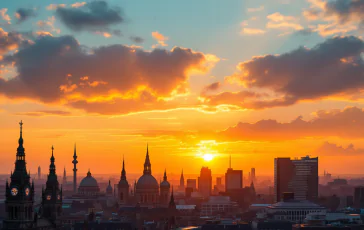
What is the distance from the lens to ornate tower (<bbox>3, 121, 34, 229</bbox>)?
171m

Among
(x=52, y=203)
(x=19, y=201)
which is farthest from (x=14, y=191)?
(x=52, y=203)

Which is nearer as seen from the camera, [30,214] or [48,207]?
[30,214]

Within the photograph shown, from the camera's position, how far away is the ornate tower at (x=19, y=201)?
171m

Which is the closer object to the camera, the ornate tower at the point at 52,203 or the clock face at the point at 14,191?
the clock face at the point at 14,191

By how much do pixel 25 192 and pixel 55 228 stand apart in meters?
24.6

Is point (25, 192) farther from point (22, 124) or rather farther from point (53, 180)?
point (53, 180)

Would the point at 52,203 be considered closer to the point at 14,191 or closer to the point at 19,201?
the point at 19,201

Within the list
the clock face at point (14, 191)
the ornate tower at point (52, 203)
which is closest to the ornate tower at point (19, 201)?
the clock face at point (14, 191)

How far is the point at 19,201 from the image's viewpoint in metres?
171

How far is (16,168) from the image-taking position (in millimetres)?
173625

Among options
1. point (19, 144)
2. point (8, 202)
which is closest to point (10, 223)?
point (8, 202)

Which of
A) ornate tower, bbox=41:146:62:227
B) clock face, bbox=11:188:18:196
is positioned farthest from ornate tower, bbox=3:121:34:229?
ornate tower, bbox=41:146:62:227

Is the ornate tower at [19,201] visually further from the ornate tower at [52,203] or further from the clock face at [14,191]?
the ornate tower at [52,203]

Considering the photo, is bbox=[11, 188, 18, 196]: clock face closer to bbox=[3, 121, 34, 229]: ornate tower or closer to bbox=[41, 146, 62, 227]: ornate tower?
bbox=[3, 121, 34, 229]: ornate tower
